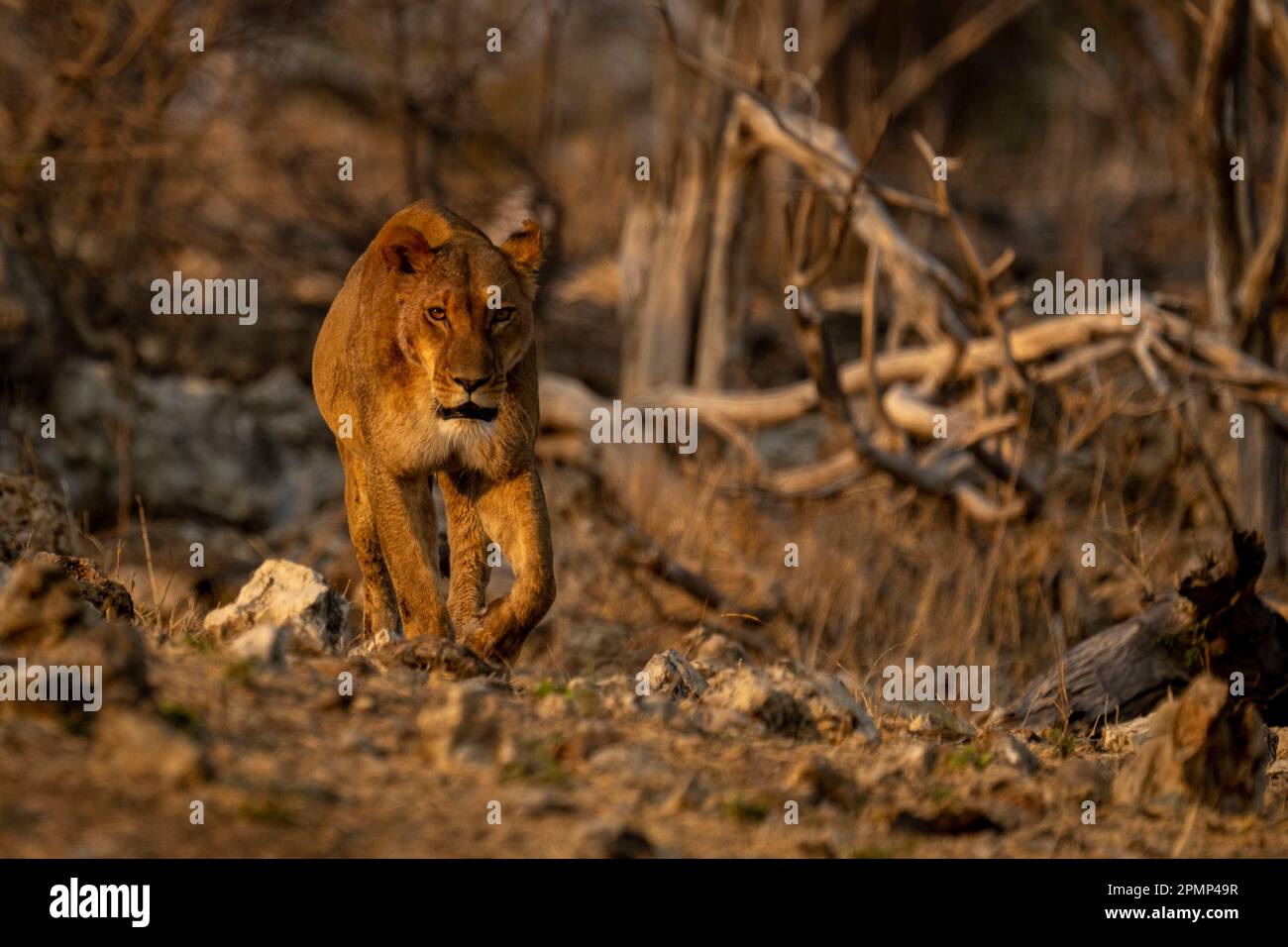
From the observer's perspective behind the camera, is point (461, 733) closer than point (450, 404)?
Yes

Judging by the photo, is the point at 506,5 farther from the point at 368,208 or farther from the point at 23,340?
the point at 23,340

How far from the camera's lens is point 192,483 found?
46.9 feet

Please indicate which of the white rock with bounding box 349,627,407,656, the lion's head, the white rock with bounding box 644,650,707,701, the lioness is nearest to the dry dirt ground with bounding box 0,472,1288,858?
the white rock with bounding box 644,650,707,701

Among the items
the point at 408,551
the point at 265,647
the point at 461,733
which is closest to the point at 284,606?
the point at 408,551

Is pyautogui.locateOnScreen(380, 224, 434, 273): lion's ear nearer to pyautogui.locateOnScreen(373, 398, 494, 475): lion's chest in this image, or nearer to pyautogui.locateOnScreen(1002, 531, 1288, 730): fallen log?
pyautogui.locateOnScreen(373, 398, 494, 475): lion's chest

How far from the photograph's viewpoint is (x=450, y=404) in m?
6.50

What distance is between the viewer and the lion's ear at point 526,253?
7.01m

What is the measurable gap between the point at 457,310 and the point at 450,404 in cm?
35

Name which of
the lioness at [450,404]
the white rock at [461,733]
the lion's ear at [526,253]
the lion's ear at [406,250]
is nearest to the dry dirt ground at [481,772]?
the white rock at [461,733]

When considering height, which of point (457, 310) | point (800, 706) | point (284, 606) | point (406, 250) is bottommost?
point (800, 706)

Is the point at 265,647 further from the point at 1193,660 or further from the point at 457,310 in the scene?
the point at 1193,660

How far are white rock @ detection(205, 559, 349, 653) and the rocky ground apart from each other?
12 millimetres

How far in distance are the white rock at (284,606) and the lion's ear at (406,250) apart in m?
1.23

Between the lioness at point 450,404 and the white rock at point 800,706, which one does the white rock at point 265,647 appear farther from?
the white rock at point 800,706
